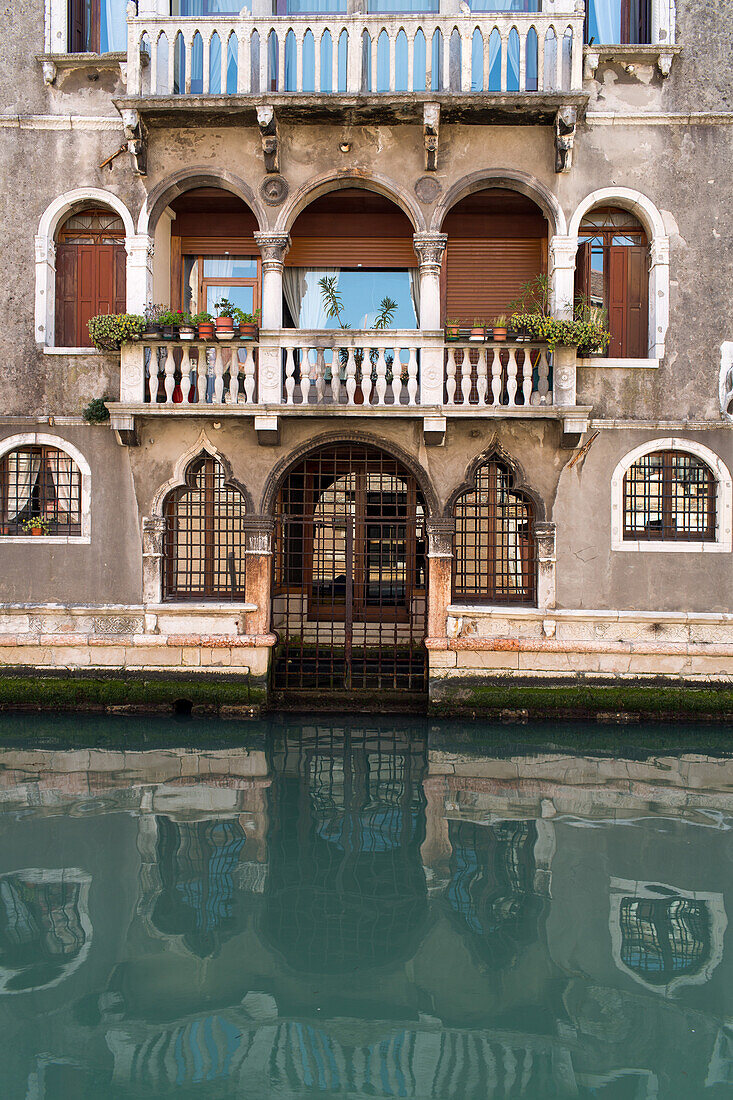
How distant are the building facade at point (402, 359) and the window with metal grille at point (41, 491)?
0.12 feet

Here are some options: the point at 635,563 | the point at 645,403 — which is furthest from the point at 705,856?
the point at 645,403

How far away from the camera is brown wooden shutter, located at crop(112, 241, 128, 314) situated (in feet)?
32.3

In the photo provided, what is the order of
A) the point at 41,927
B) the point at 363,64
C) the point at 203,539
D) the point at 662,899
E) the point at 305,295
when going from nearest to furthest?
the point at 41,927
the point at 662,899
the point at 363,64
the point at 203,539
the point at 305,295

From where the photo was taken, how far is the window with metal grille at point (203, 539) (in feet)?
31.9

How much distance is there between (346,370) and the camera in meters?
9.11

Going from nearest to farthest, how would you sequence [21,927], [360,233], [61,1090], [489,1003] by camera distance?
[61,1090] < [489,1003] < [21,927] < [360,233]

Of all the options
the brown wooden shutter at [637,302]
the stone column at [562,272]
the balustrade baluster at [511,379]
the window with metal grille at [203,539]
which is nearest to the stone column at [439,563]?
the balustrade baluster at [511,379]

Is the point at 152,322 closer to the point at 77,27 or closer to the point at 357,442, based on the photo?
the point at 357,442

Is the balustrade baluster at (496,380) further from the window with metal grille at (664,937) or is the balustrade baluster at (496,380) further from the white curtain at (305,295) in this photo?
the window with metal grille at (664,937)

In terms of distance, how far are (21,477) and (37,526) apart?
0.72 m

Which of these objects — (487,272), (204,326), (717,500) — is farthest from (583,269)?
(204,326)

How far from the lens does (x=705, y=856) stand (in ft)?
18.5

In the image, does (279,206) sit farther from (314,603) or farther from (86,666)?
(86,666)

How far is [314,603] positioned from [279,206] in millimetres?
5022
